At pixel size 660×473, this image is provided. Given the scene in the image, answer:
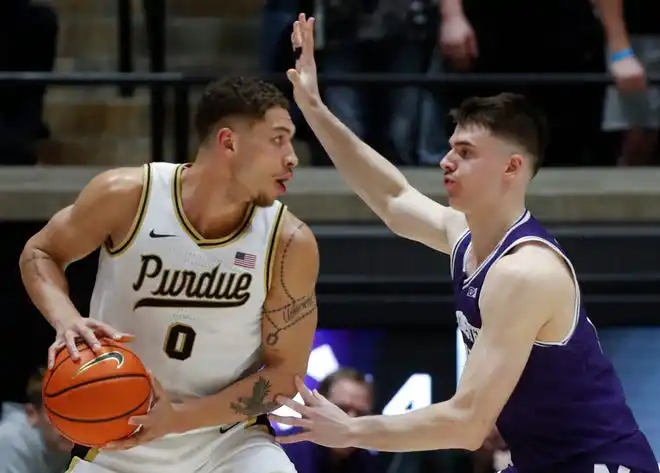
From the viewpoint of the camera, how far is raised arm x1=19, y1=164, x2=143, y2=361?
3.57 metres

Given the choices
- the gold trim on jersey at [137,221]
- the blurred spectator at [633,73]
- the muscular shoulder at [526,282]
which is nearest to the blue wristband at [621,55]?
the blurred spectator at [633,73]

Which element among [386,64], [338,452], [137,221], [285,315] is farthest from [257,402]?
[386,64]

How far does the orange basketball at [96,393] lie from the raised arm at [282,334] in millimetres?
306

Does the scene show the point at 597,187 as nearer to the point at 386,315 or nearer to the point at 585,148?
the point at 585,148

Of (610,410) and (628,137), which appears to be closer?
(610,410)

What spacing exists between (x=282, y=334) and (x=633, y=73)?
2.42 meters

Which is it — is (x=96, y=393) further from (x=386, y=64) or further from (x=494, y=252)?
(x=386, y=64)

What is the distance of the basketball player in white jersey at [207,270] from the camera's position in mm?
3604

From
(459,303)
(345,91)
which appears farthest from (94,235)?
(345,91)

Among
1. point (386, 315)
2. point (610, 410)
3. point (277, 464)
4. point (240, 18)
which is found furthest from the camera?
point (240, 18)

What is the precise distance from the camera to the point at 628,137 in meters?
5.82

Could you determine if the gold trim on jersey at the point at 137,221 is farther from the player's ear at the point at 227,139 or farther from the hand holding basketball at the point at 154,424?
the hand holding basketball at the point at 154,424

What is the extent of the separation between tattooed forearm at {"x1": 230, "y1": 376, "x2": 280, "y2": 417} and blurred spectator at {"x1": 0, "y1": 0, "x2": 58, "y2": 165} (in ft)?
8.61

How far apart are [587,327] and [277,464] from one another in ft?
3.37
